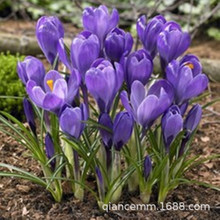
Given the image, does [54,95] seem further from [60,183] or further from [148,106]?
[60,183]

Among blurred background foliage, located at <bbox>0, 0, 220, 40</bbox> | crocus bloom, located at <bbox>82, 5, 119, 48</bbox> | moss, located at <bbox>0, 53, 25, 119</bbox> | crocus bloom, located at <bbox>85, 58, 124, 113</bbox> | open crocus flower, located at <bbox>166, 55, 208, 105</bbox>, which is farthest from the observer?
blurred background foliage, located at <bbox>0, 0, 220, 40</bbox>

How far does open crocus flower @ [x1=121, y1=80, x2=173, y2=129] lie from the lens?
1649 millimetres

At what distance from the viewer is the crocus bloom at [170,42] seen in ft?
5.86

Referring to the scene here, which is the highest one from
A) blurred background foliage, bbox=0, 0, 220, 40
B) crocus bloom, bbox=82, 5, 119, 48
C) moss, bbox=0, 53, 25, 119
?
crocus bloom, bbox=82, 5, 119, 48

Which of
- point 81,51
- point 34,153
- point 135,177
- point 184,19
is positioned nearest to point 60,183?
point 34,153

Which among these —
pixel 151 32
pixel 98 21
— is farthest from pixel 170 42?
pixel 98 21

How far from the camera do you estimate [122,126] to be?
66.4 inches

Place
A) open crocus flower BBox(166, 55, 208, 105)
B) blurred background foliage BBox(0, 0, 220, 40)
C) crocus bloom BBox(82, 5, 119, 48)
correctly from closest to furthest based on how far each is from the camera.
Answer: open crocus flower BBox(166, 55, 208, 105)
crocus bloom BBox(82, 5, 119, 48)
blurred background foliage BBox(0, 0, 220, 40)

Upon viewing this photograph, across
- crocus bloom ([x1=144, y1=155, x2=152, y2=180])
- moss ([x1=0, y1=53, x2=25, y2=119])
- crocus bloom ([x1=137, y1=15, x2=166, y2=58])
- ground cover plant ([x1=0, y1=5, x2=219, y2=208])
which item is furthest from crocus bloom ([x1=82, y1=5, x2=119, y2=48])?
moss ([x1=0, y1=53, x2=25, y2=119])

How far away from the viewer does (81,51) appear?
5.54ft

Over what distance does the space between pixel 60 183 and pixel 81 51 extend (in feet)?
1.77

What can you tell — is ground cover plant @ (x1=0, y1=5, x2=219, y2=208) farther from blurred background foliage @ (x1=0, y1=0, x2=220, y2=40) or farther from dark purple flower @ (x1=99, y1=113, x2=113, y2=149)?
blurred background foliage @ (x1=0, y1=0, x2=220, y2=40)

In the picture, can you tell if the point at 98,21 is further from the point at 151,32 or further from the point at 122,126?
the point at 122,126

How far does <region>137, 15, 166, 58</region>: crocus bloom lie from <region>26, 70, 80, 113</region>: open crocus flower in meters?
0.36
